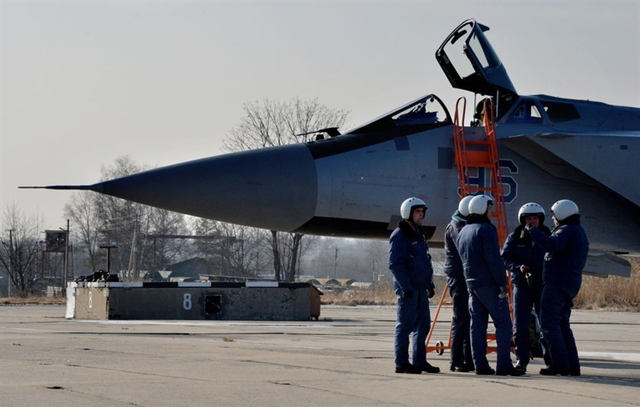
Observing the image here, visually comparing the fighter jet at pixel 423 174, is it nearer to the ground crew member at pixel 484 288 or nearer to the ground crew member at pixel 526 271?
the ground crew member at pixel 526 271

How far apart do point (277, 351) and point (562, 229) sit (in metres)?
3.23

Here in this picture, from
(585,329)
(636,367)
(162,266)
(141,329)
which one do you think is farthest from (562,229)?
(162,266)

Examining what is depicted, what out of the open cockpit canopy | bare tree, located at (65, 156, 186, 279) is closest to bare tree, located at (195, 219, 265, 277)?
bare tree, located at (65, 156, 186, 279)

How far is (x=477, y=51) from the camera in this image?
1263 cm

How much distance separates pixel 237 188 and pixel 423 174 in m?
2.34

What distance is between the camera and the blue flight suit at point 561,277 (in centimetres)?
849

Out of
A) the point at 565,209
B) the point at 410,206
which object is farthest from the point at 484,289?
the point at 565,209

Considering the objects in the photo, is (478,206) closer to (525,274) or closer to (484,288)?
(484,288)

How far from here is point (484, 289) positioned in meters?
8.25

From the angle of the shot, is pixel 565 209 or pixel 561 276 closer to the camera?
pixel 561 276

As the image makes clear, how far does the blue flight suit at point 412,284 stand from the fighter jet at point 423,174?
9.21 feet

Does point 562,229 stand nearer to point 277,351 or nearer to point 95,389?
point 277,351

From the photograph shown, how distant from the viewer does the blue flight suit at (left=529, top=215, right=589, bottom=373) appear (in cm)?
849

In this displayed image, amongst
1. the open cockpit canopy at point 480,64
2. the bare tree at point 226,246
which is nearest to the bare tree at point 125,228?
the bare tree at point 226,246
